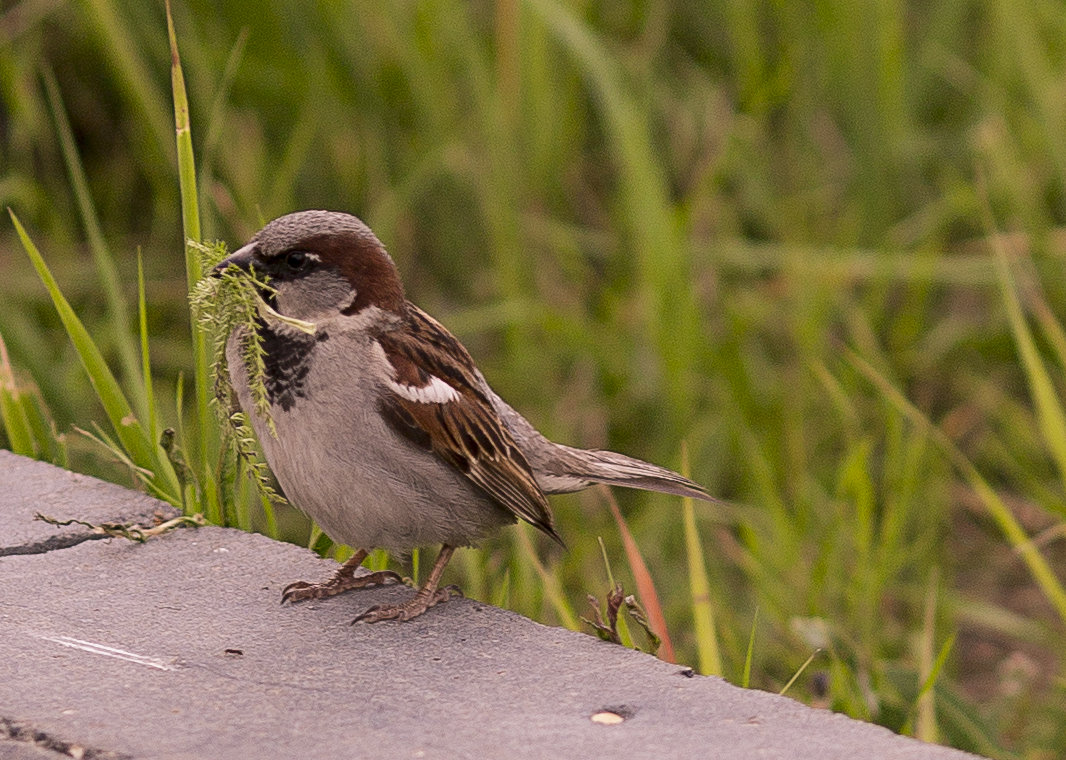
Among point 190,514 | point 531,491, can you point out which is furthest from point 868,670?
point 190,514

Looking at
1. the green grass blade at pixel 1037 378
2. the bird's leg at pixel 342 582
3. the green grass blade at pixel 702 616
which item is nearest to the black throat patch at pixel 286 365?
the bird's leg at pixel 342 582

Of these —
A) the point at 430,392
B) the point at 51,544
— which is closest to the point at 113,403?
the point at 51,544

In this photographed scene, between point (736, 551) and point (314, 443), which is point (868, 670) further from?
point (314, 443)

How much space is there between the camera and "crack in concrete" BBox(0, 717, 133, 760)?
185 cm

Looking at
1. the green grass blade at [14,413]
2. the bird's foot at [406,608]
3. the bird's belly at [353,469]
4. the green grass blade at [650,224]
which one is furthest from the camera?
the green grass blade at [650,224]

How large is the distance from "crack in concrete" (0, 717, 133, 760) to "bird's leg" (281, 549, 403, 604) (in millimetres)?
Result: 518

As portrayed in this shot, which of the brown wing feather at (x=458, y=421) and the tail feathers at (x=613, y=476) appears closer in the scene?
the brown wing feather at (x=458, y=421)

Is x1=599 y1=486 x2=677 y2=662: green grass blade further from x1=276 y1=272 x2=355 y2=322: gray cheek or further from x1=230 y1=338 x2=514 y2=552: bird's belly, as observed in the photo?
x1=276 y1=272 x2=355 y2=322: gray cheek

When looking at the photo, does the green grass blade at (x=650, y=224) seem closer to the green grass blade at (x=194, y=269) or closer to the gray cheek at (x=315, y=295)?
the green grass blade at (x=194, y=269)

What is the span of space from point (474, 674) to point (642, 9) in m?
3.13

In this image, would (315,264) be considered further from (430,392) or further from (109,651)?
(109,651)

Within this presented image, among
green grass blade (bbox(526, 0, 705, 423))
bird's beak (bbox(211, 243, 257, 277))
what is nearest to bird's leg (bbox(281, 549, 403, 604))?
bird's beak (bbox(211, 243, 257, 277))

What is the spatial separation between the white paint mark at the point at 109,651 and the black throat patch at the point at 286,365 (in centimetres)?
40

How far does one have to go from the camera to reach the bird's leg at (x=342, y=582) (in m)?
2.37
